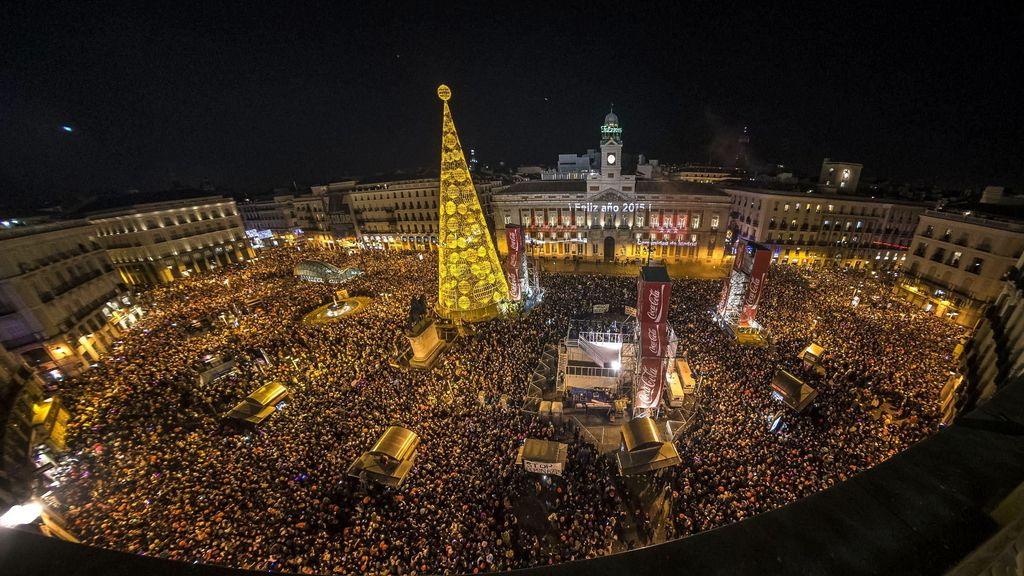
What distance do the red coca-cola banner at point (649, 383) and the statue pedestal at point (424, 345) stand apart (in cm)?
1293

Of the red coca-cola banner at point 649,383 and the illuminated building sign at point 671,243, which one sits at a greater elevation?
the red coca-cola banner at point 649,383

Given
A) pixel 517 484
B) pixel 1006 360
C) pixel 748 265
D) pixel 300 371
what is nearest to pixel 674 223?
pixel 748 265

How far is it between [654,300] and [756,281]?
43.5 ft

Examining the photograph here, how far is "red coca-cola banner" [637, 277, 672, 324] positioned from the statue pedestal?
1386 cm

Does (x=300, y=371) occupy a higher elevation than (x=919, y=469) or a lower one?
lower

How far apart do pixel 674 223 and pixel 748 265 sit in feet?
78.8

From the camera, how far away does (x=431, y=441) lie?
53.1ft

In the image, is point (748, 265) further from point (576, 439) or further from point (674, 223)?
point (674, 223)

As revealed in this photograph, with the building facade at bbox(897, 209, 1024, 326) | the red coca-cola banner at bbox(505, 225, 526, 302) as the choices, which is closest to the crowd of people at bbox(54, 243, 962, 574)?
the red coca-cola banner at bbox(505, 225, 526, 302)

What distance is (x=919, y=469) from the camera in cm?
276

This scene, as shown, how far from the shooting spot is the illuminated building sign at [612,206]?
4634 cm

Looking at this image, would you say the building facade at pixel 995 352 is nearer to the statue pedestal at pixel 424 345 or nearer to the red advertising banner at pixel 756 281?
the red advertising banner at pixel 756 281

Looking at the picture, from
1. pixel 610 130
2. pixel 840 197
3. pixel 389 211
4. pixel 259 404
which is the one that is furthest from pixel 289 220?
pixel 840 197

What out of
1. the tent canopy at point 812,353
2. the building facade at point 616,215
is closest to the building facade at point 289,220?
the building facade at point 616,215
